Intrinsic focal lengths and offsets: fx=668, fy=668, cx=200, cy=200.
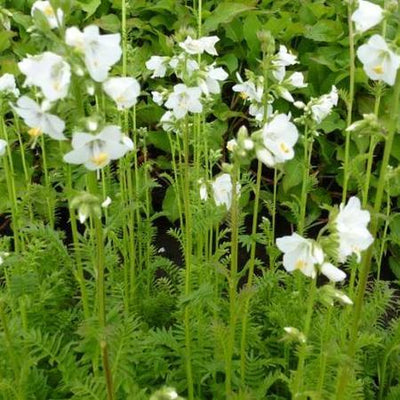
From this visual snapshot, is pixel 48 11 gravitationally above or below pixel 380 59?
above

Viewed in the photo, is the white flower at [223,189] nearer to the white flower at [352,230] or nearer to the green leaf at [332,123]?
the white flower at [352,230]

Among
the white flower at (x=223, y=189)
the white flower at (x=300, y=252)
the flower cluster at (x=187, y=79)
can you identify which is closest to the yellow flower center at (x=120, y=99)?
the white flower at (x=300, y=252)

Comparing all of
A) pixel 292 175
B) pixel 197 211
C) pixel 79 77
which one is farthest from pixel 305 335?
pixel 292 175

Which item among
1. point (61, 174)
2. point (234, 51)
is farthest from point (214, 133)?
point (61, 174)

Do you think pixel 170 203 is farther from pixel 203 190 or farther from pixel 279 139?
pixel 279 139

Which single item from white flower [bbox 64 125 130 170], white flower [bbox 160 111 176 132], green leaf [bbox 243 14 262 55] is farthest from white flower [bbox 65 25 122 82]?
green leaf [bbox 243 14 262 55]

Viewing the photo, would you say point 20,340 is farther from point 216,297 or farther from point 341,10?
point 341,10

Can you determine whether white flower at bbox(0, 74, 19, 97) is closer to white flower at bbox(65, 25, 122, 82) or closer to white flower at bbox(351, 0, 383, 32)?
white flower at bbox(65, 25, 122, 82)

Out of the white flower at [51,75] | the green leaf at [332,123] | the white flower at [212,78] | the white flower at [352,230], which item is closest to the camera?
the white flower at [51,75]
